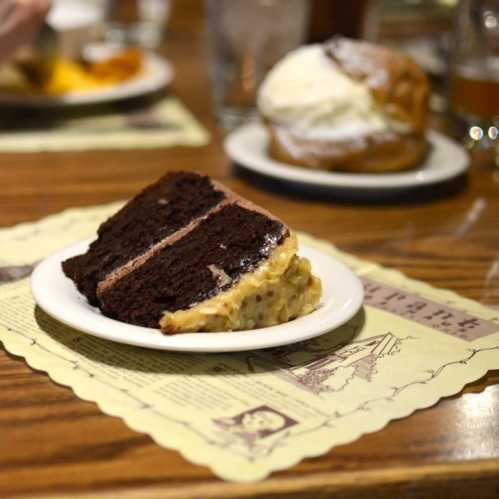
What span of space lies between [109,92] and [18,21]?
30 cm

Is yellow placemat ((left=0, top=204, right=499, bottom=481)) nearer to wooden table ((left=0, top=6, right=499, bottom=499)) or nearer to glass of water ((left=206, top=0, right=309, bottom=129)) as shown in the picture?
wooden table ((left=0, top=6, right=499, bottom=499))

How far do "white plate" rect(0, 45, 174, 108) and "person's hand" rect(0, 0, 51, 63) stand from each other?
0.13 meters

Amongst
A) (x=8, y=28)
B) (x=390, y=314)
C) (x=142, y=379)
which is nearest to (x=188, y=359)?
(x=142, y=379)

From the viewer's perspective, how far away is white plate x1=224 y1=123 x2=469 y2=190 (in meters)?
1.51

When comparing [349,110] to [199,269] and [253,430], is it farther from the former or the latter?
[253,430]

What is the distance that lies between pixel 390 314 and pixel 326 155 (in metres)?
0.53

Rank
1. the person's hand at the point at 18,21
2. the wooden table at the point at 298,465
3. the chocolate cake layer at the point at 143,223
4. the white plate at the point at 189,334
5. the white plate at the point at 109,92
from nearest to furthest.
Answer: the wooden table at the point at 298,465 → the white plate at the point at 189,334 → the chocolate cake layer at the point at 143,223 → the person's hand at the point at 18,21 → the white plate at the point at 109,92

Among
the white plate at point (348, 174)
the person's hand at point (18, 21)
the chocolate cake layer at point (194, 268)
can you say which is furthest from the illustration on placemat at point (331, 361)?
the person's hand at point (18, 21)

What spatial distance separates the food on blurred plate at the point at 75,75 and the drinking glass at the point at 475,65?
2.49ft

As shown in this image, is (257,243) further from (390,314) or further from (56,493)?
(56,493)

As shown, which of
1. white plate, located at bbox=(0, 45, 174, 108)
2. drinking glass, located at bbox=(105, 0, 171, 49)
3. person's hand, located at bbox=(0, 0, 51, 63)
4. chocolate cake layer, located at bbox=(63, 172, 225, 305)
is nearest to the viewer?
chocolate cake layer, located at bbox=(63, 172, 225, 305)

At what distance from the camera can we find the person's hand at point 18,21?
174cm

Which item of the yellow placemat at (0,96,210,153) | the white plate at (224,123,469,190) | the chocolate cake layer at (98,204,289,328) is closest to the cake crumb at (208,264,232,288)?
the chocolate cake layer at (98,204,289,328)

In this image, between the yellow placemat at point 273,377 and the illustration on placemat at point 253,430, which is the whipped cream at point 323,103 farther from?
the illustration on placemat at point 253,430
